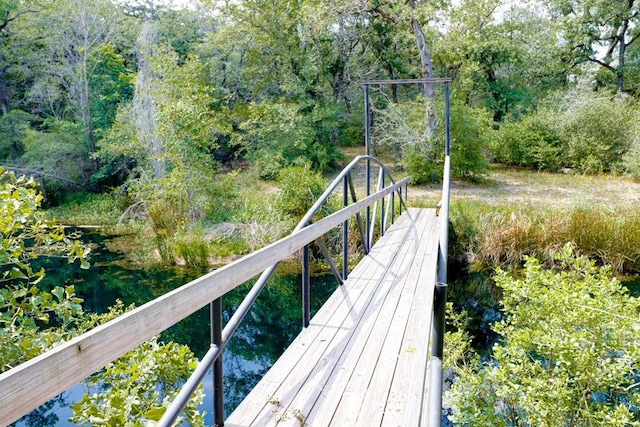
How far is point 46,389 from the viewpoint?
772mm

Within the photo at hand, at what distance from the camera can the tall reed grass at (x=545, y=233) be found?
8391 millimetres

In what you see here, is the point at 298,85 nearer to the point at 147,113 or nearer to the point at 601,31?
the point at 147,113

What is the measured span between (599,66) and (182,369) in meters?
23.9

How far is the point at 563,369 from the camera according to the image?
3639mm

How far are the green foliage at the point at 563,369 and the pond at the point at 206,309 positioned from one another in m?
3.25

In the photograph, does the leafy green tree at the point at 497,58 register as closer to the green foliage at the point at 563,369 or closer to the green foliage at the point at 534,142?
the green foliage at the point at 534,142

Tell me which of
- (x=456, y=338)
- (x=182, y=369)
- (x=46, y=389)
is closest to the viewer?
(x=46, y=389)

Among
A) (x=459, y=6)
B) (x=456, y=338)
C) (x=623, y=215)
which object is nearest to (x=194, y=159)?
(x=456, y=338)

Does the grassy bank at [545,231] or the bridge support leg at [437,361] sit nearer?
the bridge support leg at [437,361]

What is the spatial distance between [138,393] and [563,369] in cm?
306

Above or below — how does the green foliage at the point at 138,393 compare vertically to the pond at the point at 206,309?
above

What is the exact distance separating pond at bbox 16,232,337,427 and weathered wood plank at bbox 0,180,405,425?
16.4ft

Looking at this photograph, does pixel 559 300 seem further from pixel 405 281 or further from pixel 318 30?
pixel 318 30

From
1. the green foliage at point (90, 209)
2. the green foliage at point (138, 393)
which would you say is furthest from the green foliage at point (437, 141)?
the green foliage at point (138, 393)
